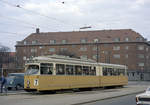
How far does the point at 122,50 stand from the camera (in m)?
80.6

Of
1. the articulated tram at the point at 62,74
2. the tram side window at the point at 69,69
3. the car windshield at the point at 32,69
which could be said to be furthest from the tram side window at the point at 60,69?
the car windshield at the point at 32,69

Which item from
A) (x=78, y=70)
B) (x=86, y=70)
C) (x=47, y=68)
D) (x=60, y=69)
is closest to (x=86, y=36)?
(x=86, y=70)

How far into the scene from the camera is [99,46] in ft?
269

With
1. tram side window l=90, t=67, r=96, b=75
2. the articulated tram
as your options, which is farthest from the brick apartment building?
tram side window l=90, t=67, r=96, b=75

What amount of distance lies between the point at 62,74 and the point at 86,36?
5902 centimetres

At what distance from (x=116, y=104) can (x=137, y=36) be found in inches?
2580

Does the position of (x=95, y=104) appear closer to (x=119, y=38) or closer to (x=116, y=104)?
(x=116, y=104)

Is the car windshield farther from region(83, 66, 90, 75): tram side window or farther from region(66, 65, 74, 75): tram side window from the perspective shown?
region(83, 66, 90, 75): tram side window

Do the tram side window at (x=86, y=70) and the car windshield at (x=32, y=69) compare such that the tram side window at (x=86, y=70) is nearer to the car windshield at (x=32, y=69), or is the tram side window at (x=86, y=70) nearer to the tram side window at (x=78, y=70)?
the tram side window at (x=78, y=70)

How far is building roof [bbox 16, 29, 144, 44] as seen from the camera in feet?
266

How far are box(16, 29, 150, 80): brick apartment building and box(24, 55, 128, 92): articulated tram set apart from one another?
45873 millimetres

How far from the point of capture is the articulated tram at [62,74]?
22.8m

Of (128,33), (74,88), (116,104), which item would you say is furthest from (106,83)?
(128,33)

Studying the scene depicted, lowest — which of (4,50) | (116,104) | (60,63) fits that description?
(116,104)
